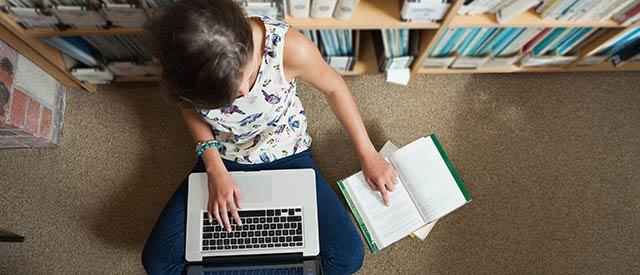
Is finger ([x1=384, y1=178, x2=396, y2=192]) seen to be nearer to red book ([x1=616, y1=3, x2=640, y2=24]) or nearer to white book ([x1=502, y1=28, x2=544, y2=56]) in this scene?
white book ([x1=502, y1=28, x2=544, y2=56])

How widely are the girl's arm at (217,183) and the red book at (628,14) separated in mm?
1026

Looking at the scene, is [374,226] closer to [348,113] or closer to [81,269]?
[348,113]

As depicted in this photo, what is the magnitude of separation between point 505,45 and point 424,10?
369 millimetres

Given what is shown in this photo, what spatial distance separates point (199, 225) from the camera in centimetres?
102

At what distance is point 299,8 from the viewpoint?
3.36 feet

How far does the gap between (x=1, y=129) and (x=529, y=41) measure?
1.43 metres

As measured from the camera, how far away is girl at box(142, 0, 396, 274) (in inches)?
26.3

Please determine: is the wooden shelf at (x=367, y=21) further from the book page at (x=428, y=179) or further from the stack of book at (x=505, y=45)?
the book page at (x=428, y=179)

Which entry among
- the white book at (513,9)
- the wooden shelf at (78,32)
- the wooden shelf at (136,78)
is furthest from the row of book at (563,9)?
the wooden shelf at (136,78)

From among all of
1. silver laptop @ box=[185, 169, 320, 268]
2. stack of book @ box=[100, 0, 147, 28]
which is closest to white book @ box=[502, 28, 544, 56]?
silver laptop @ box=[185, 169, 320, 268]

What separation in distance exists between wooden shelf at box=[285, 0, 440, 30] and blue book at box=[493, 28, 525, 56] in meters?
0.25

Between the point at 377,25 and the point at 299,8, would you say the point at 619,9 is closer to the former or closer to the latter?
the point at 377,25

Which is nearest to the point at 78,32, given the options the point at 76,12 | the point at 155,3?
the point at 76,12

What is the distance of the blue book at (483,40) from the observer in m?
1.18
